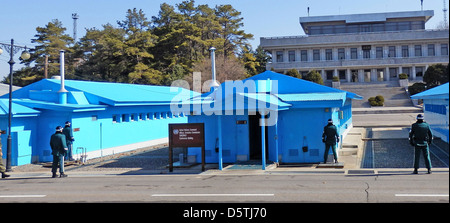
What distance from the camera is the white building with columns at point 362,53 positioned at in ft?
226

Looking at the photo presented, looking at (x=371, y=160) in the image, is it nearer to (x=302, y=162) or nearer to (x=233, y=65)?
(x=302, y=162)

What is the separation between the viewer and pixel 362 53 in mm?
71250

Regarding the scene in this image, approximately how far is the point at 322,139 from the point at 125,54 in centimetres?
4497

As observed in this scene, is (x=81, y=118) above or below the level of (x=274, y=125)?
above

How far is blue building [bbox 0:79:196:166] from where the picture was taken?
70.7 ft

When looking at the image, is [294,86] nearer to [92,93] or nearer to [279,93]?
[279,93]

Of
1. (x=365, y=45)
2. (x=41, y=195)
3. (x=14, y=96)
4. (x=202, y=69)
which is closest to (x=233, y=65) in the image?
(x=202, y=69)

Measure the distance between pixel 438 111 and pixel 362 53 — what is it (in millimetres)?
48032

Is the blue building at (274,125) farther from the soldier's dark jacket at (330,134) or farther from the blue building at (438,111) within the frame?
the blue building at (438,111)

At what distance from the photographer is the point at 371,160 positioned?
18938 mm

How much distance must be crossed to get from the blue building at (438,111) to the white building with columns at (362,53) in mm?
42102

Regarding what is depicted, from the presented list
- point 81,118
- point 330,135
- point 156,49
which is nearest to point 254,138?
point 330,135

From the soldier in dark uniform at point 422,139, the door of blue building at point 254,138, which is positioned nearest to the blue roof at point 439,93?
the soldier in dark uniform at point 422,139

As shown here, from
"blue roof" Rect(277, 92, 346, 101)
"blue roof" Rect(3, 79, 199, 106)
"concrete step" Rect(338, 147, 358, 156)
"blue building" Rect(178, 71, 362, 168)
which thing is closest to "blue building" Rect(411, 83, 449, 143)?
"concrete step" Rect(338, 147, 358, 156)
